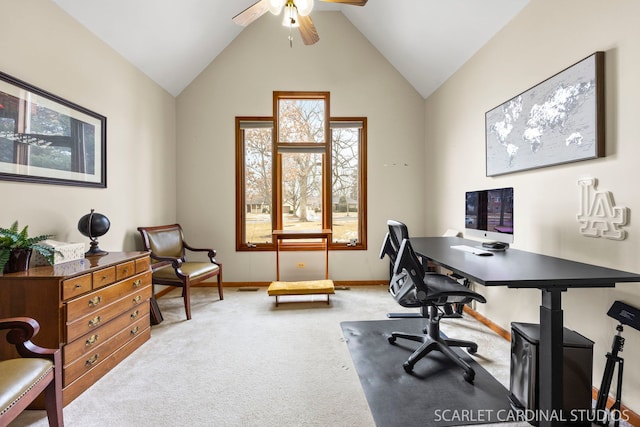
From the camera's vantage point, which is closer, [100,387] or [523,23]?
[100,387]

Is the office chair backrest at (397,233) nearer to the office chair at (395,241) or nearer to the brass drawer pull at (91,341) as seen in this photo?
the office chair at (395,241)

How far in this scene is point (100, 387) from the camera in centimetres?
198

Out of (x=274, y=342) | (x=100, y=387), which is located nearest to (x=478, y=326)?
(x=274, y=342)

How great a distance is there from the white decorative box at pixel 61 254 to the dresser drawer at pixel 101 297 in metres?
0.36

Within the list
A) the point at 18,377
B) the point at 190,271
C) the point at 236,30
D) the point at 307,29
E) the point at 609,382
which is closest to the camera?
the point at 18,377

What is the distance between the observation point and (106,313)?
212cm

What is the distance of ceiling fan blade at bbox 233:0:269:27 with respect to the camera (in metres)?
2.37

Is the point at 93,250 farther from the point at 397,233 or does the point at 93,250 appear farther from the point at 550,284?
the point at 550,284

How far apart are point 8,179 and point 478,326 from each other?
4.07m

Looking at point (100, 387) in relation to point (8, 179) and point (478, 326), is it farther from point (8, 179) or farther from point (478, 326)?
point (478, 326)

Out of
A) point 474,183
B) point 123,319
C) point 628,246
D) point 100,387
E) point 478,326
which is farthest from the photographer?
point 474,183

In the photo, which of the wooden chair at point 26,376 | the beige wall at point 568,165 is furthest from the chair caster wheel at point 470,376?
the wooden chair at point 26,376

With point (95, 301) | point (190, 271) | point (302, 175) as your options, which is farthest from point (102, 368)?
point (302, 175)

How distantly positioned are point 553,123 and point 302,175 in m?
3.10
